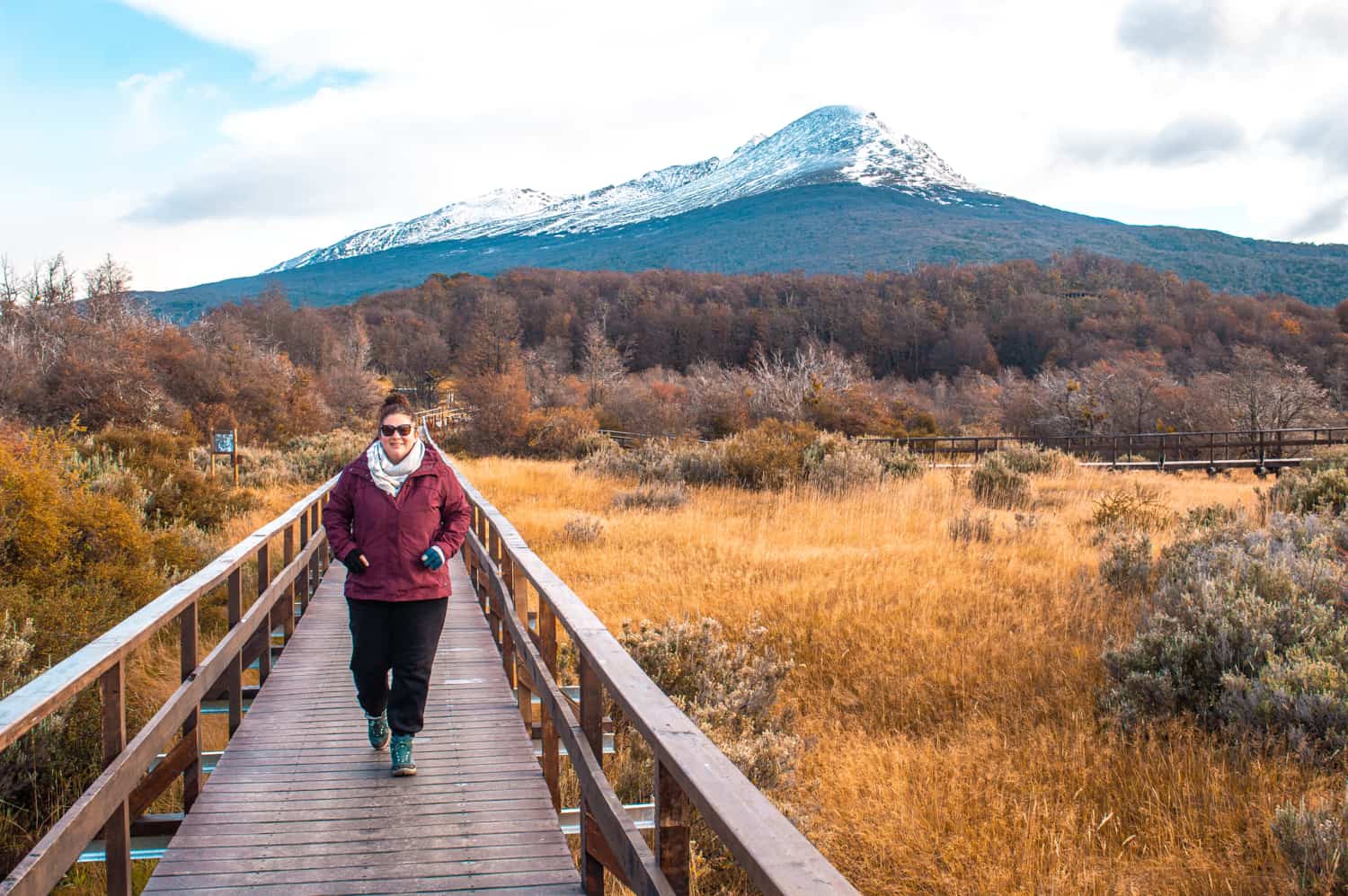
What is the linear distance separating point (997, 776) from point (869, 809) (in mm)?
839

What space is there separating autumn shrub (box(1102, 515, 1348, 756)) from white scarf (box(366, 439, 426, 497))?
4.54 m

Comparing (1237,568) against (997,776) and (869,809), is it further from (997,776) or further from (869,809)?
(869,809)

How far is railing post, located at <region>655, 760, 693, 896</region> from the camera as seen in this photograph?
222cm

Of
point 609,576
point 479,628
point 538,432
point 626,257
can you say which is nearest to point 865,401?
point 538,432

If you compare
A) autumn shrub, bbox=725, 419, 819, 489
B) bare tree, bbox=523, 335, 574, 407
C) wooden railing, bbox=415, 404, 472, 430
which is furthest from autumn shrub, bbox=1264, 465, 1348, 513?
wooden railing, bbox=415, 404, 472, 430

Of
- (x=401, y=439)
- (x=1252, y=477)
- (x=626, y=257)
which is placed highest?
(x=626, y=257)

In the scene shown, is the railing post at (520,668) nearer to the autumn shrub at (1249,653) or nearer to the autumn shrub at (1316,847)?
the autumn shrub at (1316,847)

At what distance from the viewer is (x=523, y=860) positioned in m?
3.33

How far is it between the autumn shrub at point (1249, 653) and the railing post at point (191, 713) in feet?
16.9

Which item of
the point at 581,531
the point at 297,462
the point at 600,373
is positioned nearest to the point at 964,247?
the point at 600,373

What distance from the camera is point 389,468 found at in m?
4.07

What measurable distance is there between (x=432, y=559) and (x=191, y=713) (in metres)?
1.26

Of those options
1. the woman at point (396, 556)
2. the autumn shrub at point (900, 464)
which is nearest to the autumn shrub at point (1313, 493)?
the autumn shrub at point (900, 464)

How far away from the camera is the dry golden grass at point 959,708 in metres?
4.16
